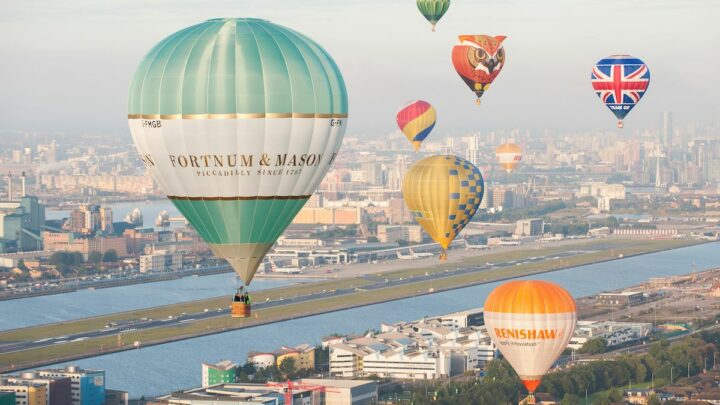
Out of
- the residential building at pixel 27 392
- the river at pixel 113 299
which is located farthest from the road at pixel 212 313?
the residential building at pixel 27 392

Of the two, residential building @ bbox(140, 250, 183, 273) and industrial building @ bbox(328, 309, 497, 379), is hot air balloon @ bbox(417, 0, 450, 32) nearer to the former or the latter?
industrial building @ bbox(328, 309, 497, 379)

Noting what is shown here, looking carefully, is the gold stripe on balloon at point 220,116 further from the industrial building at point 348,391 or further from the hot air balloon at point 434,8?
the industrial building at point 348,391

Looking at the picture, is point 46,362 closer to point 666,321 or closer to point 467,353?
point 467,353

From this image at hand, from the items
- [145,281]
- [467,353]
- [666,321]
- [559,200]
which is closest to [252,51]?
[467,353]

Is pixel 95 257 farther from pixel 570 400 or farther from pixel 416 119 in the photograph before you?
pixel 570 400

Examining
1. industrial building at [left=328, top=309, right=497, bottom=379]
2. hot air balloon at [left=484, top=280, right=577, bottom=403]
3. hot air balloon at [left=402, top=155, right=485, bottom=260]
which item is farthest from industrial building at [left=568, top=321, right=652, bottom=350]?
hot air balloon at [left=484, top=280, right=577, bottom=403]
